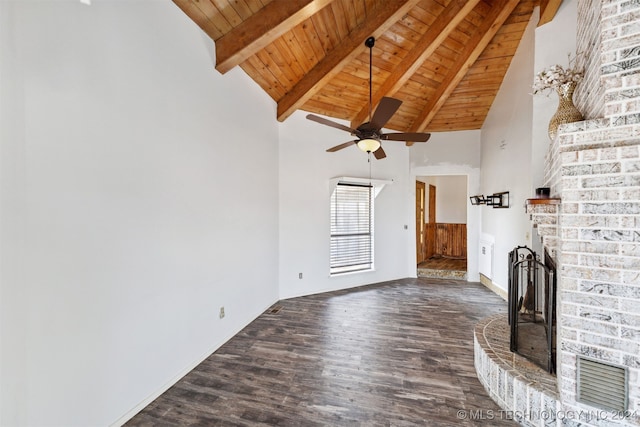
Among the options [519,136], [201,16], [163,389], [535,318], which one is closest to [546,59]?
[519,136]

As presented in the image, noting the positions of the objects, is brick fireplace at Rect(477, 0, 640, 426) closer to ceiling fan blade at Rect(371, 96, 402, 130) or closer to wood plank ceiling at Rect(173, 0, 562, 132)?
ceiling fan blade at Rect(371, 96, 402, 130)

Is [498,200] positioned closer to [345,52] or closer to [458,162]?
[458,162]

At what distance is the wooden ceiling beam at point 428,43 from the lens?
10.3ft

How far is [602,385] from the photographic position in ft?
5.10

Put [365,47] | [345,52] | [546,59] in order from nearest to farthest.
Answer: [546,59] → [345,52] → [365,47]

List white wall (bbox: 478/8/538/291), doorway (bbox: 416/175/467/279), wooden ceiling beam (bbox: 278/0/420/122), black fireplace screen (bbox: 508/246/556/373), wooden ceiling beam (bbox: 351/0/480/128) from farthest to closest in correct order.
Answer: doorway (bbox: 416/175/467/279) < white wall (bbox: 478/8/538/291) < wooden ceiling beam (bbox: 351/0/480/128) < wooden ceiling beam (bbox: 278/0/420/122) < black fireplace screen (bbox: 508/246/556/373)

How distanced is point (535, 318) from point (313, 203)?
3284 millimetres

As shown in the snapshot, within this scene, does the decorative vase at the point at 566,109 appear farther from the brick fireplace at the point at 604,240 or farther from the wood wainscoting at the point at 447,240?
the wood wainscoting at the point at 447,240

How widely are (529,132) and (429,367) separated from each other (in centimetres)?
314

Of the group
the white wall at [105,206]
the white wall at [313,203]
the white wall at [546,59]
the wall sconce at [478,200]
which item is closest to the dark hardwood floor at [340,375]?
the white wall at [105,206]

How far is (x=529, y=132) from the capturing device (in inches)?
135

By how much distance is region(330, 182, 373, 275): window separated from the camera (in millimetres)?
4973

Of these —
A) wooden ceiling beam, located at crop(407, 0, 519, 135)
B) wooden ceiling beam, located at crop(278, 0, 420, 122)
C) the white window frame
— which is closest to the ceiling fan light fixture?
wooden ceiling beam, located at crop(278, 0, 420, 122)

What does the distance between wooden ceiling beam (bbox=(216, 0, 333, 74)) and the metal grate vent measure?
3.35 metres
